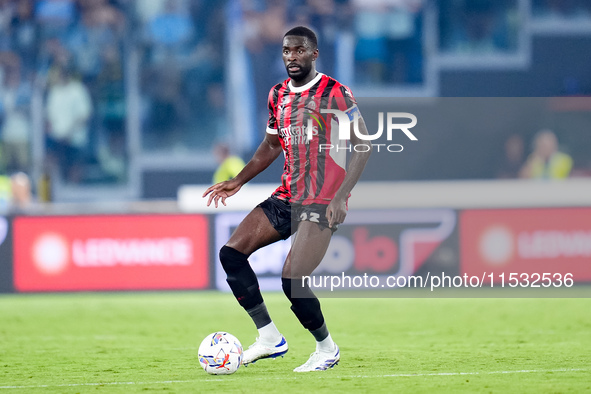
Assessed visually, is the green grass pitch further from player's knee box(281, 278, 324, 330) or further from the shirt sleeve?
the shirt sleeve

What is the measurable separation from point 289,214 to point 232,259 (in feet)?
1.48

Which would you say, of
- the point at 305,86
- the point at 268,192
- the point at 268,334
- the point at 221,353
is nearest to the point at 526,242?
the point at 268,192

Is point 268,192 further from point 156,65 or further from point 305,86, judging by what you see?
point 305,86

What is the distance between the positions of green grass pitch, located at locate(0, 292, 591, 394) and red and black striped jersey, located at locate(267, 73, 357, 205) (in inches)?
44.9

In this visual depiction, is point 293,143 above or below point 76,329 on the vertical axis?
above

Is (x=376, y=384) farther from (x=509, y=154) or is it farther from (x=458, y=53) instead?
(x=458, y=53)

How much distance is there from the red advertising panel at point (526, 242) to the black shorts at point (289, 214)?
18.4ft

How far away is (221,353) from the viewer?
5.84m

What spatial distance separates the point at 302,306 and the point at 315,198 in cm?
67

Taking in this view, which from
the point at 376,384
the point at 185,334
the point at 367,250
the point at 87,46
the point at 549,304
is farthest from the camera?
the point at 87,46

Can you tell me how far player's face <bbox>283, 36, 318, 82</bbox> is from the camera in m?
5.68

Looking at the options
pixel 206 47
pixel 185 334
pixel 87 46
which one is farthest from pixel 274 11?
pixel 185 334

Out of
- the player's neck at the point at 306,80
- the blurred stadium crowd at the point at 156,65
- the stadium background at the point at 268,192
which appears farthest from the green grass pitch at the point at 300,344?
the blurred stadium crowd at the point at 156,65

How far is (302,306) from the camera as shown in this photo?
5.69 m
